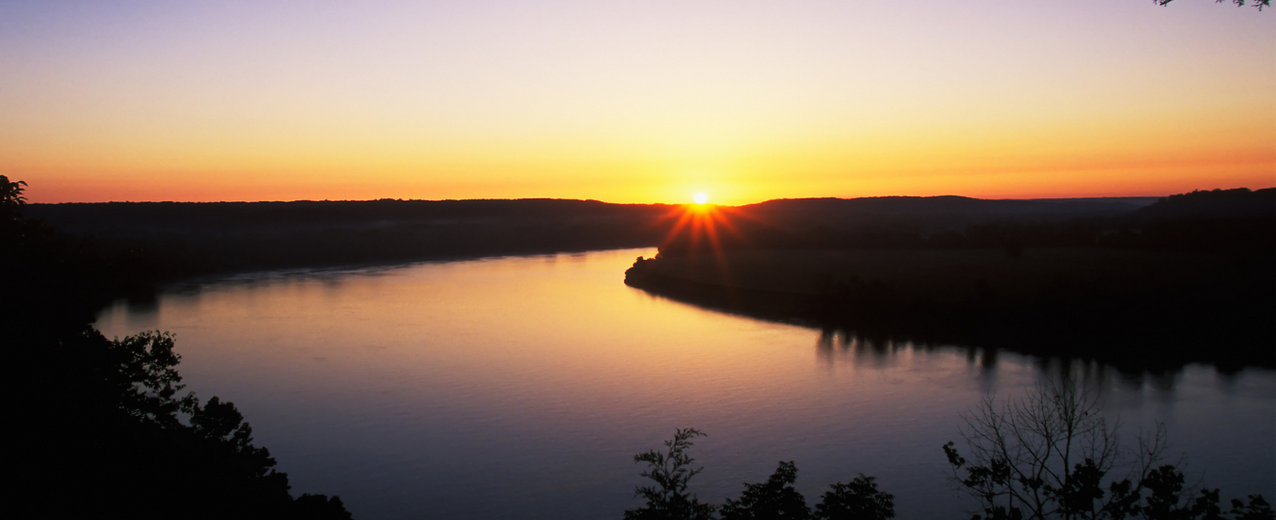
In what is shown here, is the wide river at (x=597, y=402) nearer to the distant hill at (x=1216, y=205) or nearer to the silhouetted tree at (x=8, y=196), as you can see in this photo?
the silhouetted tree at (x=8, y=196)

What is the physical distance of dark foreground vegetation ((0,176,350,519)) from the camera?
18.0ft

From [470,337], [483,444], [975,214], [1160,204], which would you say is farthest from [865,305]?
[975,214]

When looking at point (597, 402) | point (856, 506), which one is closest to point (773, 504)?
point (856, 506)

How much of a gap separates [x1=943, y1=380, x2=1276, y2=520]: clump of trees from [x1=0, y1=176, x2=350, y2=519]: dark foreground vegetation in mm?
5040

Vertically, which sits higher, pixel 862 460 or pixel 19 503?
pixel 19 503

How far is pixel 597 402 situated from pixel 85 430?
348 inches

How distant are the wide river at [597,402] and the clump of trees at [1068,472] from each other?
23.7 inches

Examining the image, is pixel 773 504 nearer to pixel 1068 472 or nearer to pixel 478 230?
pixel 1068 472

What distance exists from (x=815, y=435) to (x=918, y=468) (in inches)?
74.2

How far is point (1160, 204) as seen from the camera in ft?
144

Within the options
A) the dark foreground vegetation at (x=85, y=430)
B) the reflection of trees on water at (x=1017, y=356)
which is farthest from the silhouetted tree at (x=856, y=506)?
the reflection of trees on water at (x=1017, y=356)

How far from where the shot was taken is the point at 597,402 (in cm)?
1395

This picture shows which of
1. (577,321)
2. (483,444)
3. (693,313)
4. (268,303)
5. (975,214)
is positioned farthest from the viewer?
(975,214)

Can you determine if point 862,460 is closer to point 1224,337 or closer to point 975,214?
point 1224,337
